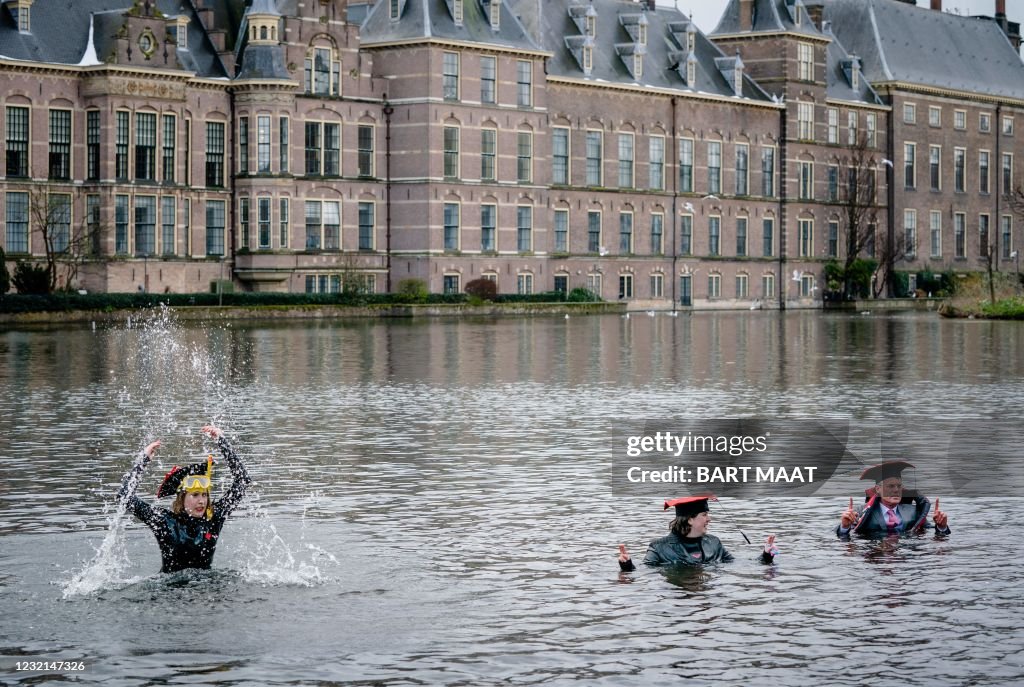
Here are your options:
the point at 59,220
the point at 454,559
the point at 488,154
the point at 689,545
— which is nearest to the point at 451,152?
the point at 488,154

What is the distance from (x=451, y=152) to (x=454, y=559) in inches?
2941

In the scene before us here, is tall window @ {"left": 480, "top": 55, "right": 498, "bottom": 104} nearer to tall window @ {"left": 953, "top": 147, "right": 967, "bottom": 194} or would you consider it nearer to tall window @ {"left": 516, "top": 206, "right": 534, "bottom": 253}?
tall window @ {"left": 516, "top": 206, "right": 534, "bottom": 253}

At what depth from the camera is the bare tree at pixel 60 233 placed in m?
76.0

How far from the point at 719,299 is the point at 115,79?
43.5 metres

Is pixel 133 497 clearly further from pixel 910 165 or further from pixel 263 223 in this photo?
pixel 910 165

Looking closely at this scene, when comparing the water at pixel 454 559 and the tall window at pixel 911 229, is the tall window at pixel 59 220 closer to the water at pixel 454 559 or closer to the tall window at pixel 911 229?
the water at pixel 454 559

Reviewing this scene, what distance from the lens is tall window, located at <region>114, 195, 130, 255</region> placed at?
7994cm

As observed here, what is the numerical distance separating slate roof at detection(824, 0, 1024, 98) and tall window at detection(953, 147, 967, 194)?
428cm

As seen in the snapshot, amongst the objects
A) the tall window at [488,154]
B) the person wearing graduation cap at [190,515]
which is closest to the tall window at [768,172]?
the tall window at [488,154]

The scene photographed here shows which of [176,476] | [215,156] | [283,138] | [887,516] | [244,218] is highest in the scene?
[283,138]

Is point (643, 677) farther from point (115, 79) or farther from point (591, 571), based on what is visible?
point (115, 79)

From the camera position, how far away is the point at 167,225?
270 feet

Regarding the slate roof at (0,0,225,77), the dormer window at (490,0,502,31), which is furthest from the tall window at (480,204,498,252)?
the slate roof at (0,0,225,77)

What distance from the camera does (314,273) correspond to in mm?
87000
